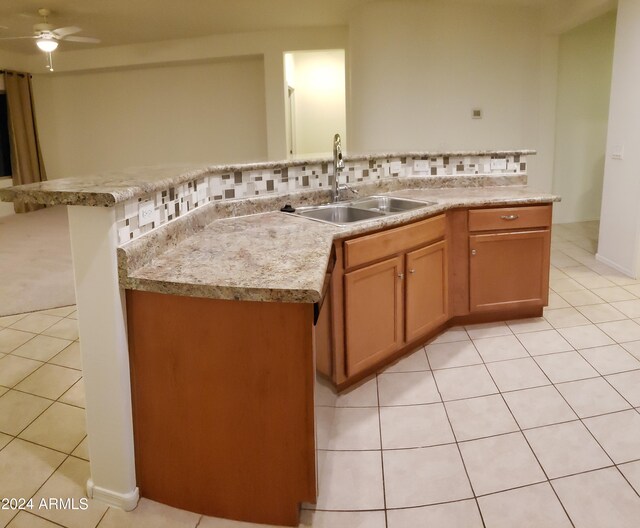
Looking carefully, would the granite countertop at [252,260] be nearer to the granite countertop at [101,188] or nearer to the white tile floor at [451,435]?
the granite countertop at [101,188]

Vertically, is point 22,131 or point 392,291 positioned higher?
point 22,131

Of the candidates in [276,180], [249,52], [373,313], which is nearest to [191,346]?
[373,313]

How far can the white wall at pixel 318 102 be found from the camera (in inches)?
327

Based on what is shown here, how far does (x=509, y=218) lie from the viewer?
2.86 meters

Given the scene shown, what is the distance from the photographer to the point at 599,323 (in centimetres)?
303

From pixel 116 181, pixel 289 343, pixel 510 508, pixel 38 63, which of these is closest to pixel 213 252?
pixel 116 181

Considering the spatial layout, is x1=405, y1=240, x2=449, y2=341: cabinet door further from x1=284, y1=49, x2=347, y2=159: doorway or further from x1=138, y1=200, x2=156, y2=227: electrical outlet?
x1=284, y1=49, x2=347, y2=159: doorway

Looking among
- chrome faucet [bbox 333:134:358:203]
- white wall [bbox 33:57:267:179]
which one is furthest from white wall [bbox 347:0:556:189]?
chrome faucet [bbox 333:134:358:203]

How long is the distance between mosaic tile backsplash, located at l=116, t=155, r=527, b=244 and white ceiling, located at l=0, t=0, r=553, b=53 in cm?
257

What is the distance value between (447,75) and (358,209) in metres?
3.26

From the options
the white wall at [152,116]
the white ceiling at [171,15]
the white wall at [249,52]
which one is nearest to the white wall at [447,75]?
the white ceiling at [171,15]

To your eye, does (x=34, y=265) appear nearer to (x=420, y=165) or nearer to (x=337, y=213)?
(x=337, y=213)

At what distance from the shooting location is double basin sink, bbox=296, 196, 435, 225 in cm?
260

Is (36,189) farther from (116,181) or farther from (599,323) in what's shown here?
(599,323)
